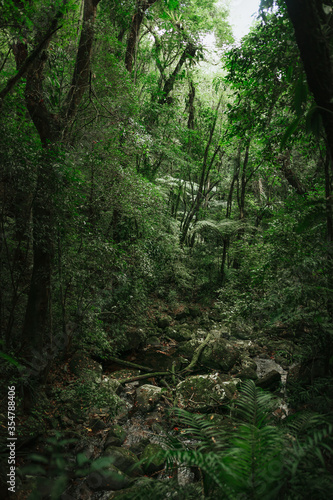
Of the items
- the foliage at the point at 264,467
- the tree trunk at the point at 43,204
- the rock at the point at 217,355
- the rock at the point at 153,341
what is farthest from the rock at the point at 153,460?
the rock at the point at 153,341

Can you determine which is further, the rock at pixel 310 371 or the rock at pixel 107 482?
the rock at pixel 310 371

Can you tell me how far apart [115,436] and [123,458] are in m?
0.61

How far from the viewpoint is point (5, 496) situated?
256 cm

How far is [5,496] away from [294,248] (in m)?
5.69

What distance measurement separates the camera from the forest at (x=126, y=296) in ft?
6.09

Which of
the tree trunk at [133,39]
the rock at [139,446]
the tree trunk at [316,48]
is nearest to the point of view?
the tree trunk at [316,48]

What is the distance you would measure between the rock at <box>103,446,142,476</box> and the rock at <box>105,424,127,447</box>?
0.18 meters

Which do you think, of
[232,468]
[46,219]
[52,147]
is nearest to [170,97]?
[52,147]

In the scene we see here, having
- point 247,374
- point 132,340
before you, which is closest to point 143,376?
point 132,340

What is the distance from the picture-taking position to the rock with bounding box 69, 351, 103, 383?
5133 millimetres

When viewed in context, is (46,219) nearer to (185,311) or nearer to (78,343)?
(78,343)

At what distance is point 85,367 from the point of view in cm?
569

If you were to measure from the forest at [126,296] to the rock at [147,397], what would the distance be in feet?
0.08

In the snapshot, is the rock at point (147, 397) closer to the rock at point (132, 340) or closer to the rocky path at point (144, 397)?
the rocky path at point (144, 397)
